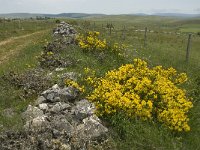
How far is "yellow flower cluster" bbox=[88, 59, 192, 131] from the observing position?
9281mm

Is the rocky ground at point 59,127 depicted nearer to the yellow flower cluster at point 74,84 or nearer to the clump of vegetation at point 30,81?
the yellow flower cluster at point 74,84

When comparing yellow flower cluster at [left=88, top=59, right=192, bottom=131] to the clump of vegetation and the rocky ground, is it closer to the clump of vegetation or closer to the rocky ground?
the rocky ground

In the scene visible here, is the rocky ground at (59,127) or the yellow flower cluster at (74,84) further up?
the yellow flower cluster at (74,84)

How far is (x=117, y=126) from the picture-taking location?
Result: 29.8 feet

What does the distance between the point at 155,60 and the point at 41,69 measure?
7455 millimetres

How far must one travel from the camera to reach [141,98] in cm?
1020

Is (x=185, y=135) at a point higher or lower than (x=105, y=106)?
lower

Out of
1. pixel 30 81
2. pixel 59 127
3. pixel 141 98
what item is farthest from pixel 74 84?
pixel 59 127

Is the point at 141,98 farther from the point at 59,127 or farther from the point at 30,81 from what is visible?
the point at 30,81

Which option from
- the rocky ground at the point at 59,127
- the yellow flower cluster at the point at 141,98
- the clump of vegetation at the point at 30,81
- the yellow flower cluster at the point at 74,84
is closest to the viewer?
the rocky ground at the point at 59,127

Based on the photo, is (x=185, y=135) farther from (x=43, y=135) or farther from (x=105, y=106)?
(x=43, y=135)

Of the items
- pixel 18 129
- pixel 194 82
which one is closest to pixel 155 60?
pixel 194 82

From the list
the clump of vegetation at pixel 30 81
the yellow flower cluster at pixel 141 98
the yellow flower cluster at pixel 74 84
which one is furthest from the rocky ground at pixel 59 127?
the clump of vegetation at pixel 30 81

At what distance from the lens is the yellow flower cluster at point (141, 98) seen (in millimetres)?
9281
